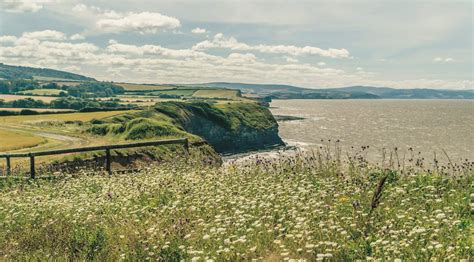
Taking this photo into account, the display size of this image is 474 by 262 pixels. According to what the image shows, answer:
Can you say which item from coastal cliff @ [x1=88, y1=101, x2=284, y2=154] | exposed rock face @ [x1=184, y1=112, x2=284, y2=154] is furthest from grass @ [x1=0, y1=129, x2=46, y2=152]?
exposed rock face @ [x1=184, y1=112, x2=284, y2=154]

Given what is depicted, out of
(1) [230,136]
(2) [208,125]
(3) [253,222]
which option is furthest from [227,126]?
(3) [253,222]

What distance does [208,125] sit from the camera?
117 m

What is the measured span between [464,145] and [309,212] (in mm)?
115091

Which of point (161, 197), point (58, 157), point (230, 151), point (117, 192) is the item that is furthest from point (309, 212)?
point (230, 151)

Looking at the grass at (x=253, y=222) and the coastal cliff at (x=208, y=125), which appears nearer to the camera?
the grass at (x=253, y=222)

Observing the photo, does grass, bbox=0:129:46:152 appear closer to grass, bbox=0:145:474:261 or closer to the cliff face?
grass, bbox=0:145:474:261

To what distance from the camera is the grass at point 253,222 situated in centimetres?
725

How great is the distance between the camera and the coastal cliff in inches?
2894

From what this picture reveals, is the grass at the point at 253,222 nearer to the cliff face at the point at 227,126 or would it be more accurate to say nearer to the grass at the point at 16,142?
the grass at the point at 16,142

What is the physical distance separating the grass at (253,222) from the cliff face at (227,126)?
91.4 m

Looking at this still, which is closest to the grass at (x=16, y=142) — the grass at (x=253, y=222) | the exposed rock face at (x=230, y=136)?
the grass at (x=253, y=222)

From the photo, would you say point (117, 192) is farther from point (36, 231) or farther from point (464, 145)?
point (464, 145)

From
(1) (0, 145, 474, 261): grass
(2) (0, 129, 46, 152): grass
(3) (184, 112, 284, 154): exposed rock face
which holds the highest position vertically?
(1) (0, 145, 474, 261): grass

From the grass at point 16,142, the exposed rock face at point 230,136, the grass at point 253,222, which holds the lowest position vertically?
the exposed rock face at point 230,136
